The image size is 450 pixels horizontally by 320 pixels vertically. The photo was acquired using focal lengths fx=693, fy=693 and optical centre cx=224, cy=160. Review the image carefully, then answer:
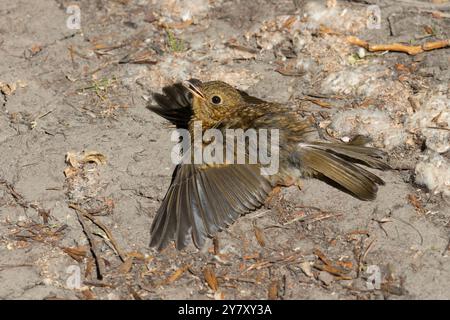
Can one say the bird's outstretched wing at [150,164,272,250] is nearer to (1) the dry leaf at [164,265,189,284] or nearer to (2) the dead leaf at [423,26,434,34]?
(1) the dry leaf at [164,265,189,284]

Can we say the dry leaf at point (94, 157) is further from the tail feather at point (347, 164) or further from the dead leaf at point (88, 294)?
the tail feather at point (347, 164)

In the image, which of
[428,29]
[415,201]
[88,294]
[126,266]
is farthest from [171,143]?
[428,29]

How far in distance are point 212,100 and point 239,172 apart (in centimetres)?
87

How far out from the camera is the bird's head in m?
6.21

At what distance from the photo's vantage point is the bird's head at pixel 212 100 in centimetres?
621

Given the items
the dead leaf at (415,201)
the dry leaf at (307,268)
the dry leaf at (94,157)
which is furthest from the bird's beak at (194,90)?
the dead leaf at (415,201)

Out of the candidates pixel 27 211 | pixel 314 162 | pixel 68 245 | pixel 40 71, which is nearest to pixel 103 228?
pixel 68 245

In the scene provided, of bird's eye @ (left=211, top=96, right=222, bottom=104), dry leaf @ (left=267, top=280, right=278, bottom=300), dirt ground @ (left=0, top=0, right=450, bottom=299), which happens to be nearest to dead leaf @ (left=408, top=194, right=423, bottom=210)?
dirt ground @ (left=0, top=0, right=450, bottom=299)

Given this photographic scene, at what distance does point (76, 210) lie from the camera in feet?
18.5

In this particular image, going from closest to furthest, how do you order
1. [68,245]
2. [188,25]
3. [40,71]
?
[68,245] < [40,71] < [188,25]

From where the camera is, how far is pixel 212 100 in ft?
20.4

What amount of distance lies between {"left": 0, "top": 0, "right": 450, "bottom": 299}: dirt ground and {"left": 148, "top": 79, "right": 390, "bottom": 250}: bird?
0.37 ft

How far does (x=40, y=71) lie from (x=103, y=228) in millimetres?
2298

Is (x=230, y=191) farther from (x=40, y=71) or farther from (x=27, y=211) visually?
(x=40, y=71)
